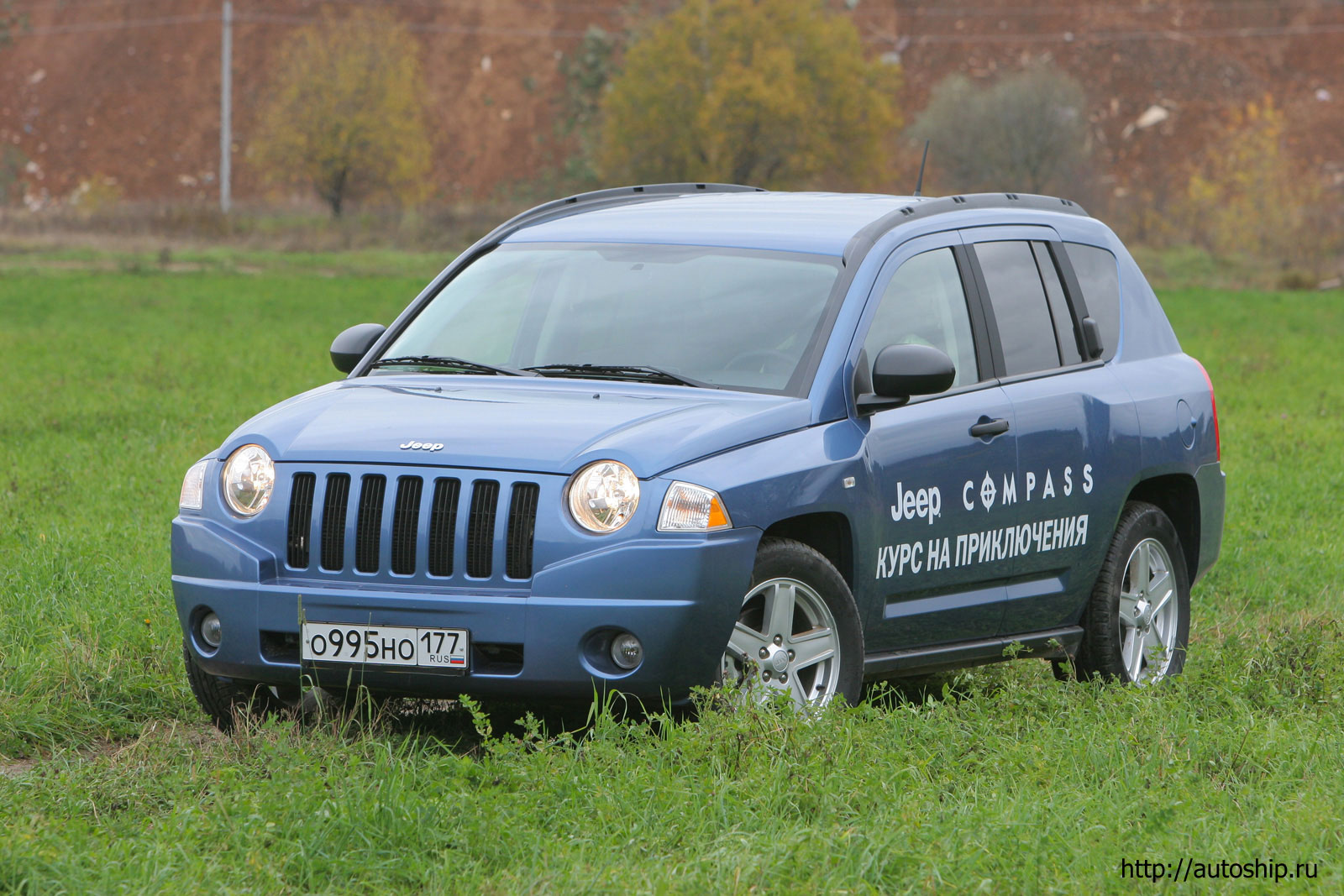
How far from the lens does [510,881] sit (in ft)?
13.8

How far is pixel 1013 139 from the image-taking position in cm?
7238

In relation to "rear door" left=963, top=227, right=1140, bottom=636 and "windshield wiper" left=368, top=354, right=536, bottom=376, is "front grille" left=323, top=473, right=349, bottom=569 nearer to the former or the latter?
"windshield wiper" left=368, top=354, right=536, bottom=376

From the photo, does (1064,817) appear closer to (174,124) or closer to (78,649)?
(78,649)

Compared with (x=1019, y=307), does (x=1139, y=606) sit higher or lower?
lower

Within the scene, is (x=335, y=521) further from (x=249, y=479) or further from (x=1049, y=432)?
(x=1049, y=432)

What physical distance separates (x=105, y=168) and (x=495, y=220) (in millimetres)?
45602

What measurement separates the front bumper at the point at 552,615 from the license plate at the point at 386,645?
0.02m

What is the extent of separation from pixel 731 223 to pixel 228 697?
253cm

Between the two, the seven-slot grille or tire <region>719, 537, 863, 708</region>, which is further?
tire <region>719, 537, 863, 708</region>

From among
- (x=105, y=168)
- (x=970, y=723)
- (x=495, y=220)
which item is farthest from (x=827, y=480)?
(x=105, y=168)

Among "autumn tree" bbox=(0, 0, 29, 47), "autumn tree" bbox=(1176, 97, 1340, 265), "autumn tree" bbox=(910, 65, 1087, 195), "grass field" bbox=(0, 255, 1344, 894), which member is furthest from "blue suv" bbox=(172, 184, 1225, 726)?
"autumn tree" bbox=(0, 0, 29, 47)

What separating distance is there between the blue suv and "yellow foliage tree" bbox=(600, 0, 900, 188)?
62467 mm

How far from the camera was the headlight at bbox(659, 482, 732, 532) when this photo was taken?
5227 mm
